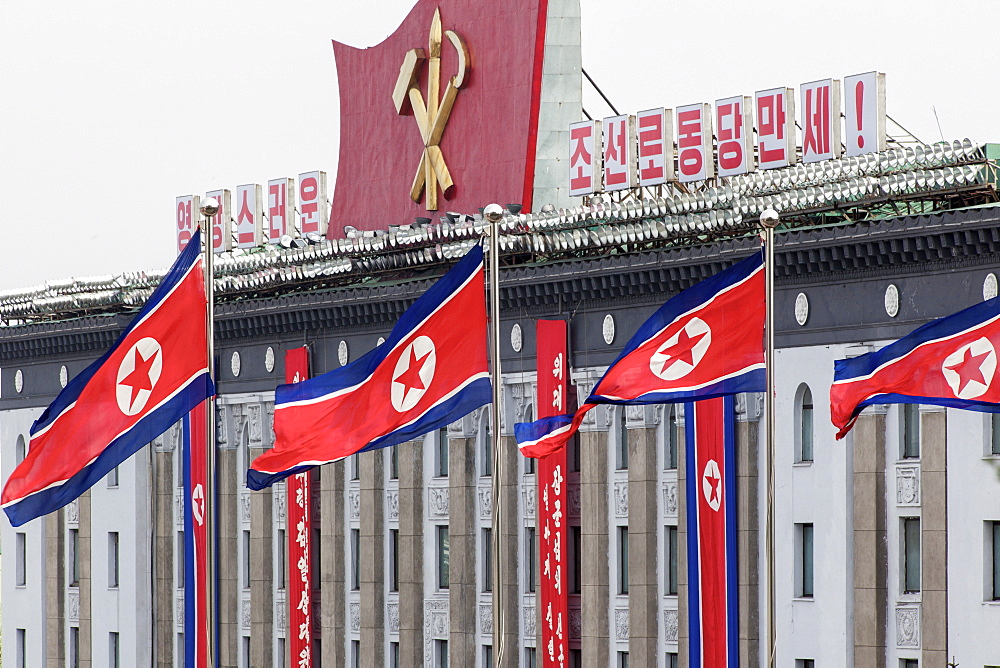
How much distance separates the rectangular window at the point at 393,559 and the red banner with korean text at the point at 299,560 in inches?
116

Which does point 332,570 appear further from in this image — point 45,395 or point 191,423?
point 45,395

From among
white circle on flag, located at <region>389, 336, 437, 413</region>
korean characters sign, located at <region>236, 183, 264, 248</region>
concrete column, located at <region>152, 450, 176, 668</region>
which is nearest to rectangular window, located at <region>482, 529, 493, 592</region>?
korean characters sign, located at <region>236, 183, 264, 248</region>

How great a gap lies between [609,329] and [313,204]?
40.3 ft

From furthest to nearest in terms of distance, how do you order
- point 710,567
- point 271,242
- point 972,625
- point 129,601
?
point 129,601 < point 271,242 < point 710,567 < point 972,625

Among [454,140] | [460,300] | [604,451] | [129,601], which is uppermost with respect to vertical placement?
[454,140]

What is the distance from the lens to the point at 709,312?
32.7 m

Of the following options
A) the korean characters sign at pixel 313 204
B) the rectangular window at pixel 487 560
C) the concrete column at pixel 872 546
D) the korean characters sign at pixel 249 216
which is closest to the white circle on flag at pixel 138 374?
the concrete column at pixel 872 546

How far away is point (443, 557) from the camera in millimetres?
59250

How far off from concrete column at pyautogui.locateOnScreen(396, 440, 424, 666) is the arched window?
13.9 metres

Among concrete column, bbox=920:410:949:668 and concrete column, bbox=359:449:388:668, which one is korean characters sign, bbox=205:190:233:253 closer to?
concrete column, bbox=359:449:388:668

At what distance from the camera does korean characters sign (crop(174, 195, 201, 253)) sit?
220ft

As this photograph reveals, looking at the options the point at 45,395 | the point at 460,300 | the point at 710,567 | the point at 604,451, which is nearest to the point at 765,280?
the point at 460,300

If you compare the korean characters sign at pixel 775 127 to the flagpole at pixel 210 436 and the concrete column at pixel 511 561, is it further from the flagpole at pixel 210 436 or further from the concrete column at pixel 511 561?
the flagpole at pixel 210 436

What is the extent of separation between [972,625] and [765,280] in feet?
47.4
